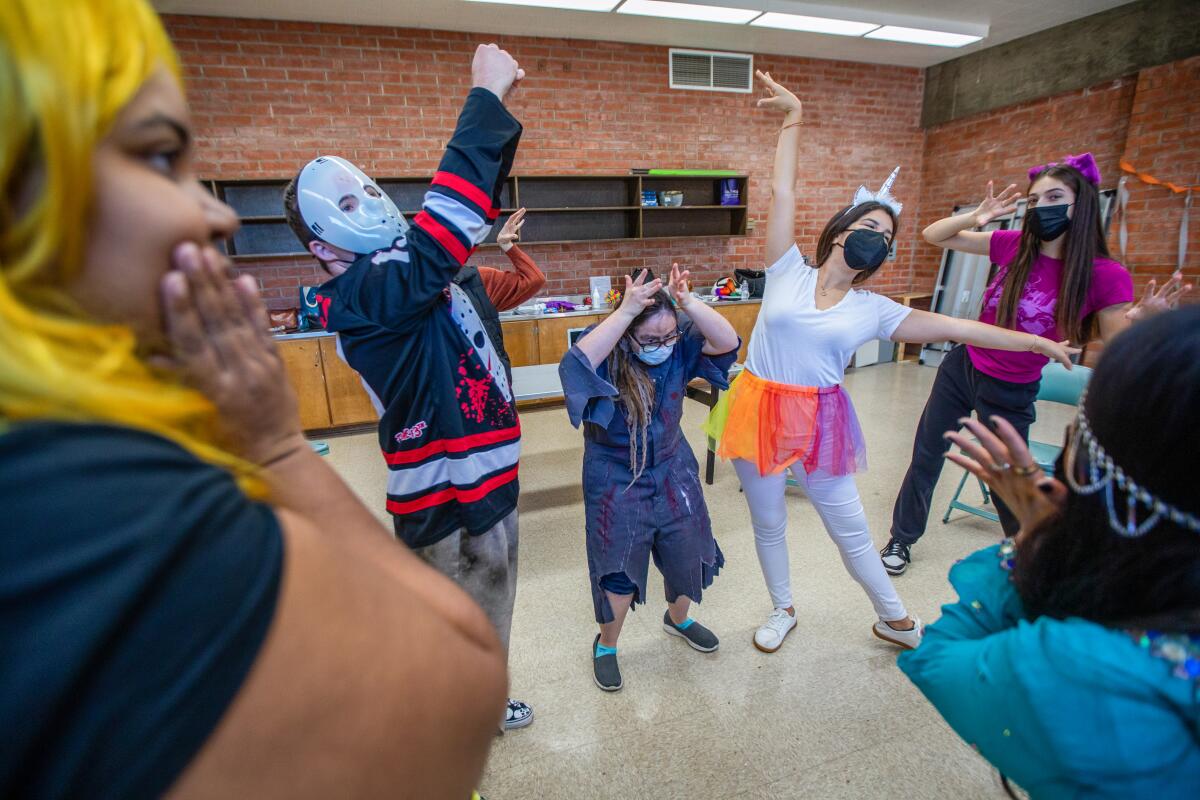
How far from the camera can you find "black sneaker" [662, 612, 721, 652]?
6.35 ft

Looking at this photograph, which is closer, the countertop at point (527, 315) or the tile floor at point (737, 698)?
the tile floor at point (737, 698)

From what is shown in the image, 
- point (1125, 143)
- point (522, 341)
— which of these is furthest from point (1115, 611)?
point (1125, 143)

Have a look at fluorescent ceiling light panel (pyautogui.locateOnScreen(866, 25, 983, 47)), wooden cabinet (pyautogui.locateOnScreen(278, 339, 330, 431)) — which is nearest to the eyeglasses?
wooden cabinet (pyautogui.locateOnScreen(278, 339, 330, 431))

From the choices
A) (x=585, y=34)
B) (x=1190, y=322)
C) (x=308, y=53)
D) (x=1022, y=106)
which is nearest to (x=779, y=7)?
(x=585, y=34)

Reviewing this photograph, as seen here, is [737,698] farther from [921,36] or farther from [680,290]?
[921,36]

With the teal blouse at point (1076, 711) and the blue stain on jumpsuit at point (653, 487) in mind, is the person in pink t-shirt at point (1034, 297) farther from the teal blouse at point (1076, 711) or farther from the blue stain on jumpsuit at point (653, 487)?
the teal blouse at point (1076, 711)

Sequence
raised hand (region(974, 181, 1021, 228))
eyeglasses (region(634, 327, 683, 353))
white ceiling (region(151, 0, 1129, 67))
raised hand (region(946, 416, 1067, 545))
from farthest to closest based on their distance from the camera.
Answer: white ceiling (region(151, 0, 1129, 67)) < raised hand (region(974, 181, 1021, 228)) < eyeglasses (region(634, 327, 683, 353)) < raised hand (region(946, 416, 1067, 545))

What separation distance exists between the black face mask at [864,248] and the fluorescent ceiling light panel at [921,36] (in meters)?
4.52

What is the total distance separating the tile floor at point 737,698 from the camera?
1.47m

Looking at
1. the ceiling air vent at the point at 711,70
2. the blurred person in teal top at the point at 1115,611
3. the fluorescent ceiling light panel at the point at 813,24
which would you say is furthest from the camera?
the ceiling air vent at the point at 711,70

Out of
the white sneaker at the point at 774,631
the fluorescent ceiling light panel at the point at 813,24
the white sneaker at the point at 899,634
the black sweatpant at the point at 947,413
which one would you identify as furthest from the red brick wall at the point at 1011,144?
the white sneaker at the point at 774,631

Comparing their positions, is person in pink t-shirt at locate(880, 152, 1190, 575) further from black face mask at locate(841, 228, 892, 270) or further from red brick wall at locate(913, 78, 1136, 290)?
red brick wall at locate(913, 78, 1136, 290)

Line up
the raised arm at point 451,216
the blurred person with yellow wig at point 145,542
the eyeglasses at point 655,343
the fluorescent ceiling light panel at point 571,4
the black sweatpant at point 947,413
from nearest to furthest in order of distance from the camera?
1. the blurred person with yellow wig at point 145,542
2. the raised arm at point 451,216
3. the eyeglasses at point 655,343
4. the black sweatpant at point 947,413
5. the fluorescent ceiling light panel at point 571,4

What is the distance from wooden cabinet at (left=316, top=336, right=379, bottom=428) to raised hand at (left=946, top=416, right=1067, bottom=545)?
167 inches
